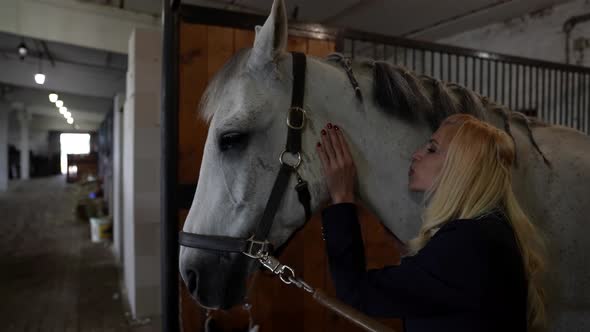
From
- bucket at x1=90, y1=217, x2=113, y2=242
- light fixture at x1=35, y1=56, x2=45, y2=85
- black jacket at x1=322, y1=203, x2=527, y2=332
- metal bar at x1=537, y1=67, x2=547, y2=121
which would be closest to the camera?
black jacket at x1=322, y1=203, x2=527, y2=332

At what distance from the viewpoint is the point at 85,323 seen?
311 cm

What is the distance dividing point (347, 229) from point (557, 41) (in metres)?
3.71

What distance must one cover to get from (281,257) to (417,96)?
1193mm

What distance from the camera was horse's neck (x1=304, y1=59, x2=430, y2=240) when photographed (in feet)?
3.01

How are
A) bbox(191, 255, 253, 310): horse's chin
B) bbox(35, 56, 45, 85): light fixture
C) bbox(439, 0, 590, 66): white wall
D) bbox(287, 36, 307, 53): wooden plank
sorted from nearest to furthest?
bbox(191, 255, 253, 310): horse's chin < bbox(287, 36, 307, 53): wooden plank < bbox(439, 0, 590, 66): white wall < bbox(35, 56, 45, 85): light fixture

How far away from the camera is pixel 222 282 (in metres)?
0.91

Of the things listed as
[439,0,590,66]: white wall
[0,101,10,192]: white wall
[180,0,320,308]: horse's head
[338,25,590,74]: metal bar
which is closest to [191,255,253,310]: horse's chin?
[180,0,320,308]: horse's head

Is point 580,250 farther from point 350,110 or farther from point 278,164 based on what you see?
point 278,164

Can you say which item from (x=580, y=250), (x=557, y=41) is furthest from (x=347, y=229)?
(x=557, y=41)

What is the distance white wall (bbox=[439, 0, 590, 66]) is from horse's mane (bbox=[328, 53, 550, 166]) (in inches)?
120

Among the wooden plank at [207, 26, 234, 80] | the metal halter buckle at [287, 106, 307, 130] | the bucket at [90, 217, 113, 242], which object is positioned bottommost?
the bucket at [90, 217, 113, 242]

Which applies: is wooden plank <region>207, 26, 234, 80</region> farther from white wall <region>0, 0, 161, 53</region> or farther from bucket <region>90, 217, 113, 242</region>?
bucket <region>90, 217, 113, 242</region>

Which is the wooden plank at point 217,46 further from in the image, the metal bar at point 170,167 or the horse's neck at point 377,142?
the horse's neck at point 377,142

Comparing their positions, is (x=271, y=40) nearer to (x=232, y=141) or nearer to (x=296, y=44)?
(x=232, y=141)
